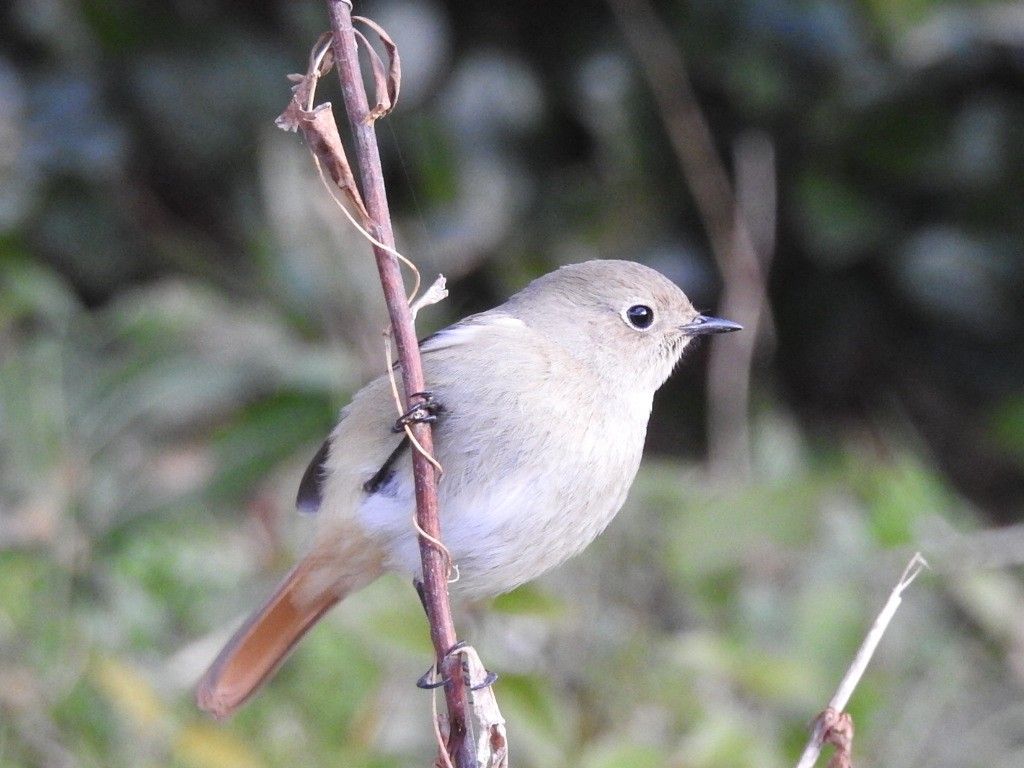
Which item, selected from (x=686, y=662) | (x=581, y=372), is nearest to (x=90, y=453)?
(x=686, y=662)

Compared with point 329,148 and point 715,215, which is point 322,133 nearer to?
point 329,148

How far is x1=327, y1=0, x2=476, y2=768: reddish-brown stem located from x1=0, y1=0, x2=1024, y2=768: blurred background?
135 centimetres

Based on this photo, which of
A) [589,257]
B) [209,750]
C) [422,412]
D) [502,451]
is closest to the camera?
[422,412]

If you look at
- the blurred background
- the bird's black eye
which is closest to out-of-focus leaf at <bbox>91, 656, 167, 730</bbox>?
the blurred background

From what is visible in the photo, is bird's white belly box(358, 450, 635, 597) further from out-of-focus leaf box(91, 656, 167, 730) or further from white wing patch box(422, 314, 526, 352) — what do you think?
out-of-focus leaf box(91, 656, 167, 730)

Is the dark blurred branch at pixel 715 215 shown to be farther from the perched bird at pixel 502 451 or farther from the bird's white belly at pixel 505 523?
the bird's white belly at pixel 505 523

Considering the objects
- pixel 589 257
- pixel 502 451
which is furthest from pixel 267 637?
pixel 589 257

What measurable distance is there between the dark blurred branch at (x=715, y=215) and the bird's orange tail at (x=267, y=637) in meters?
1.90

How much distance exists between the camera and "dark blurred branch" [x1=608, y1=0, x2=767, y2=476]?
13.2 feet

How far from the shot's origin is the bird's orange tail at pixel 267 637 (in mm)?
2232

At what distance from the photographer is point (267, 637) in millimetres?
2303

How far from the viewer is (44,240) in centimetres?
416

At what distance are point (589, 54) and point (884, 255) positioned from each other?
1.13m

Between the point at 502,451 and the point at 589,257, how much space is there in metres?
2.19
